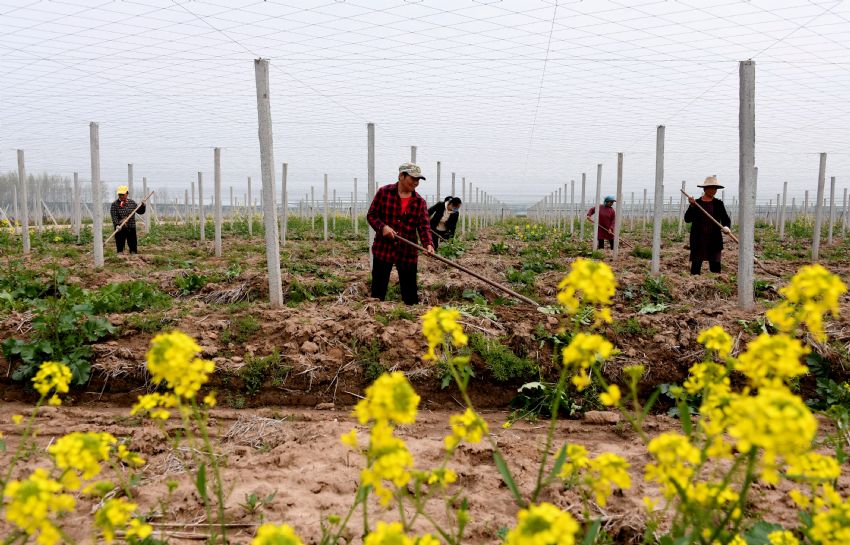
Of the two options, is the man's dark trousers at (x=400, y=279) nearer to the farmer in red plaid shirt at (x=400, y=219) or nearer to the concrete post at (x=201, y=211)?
the farmer in red plaid shirt at (x=400, y=219)

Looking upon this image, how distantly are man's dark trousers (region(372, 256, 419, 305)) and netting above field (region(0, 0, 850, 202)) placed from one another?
2.60m

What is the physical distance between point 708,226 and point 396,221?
15.0 ft

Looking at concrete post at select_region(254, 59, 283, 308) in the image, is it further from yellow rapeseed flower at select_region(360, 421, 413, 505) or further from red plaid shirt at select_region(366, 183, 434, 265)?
yellow rapeseed flower at select_region(360, 421, 413, 505)

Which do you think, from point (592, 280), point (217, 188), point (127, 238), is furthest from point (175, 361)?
point (127, 238)

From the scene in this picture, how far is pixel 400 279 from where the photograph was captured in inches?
232

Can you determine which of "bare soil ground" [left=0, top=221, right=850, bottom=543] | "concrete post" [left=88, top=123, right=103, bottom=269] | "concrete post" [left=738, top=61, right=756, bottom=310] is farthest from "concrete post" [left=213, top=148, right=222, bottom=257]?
"concrete post" [left=738, top=61, right=756, bottom=310]

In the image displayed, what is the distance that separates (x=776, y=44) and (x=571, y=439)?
5.68 meters

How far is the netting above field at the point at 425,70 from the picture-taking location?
610 cm

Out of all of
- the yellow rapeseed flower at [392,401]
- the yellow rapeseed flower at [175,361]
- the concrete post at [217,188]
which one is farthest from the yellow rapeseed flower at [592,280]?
the concrete post at [217,188]

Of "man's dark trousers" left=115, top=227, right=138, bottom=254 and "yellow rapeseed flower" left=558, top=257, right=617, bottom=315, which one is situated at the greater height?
"yellow rapeseed flower" left=558, top=257, right=617, bottom=315

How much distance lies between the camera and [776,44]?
6.62 m

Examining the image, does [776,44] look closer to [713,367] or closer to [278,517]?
[713,367]

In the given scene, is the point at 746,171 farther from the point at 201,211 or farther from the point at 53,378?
the point at 201,211

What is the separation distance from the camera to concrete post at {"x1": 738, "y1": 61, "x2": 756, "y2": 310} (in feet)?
17.0
